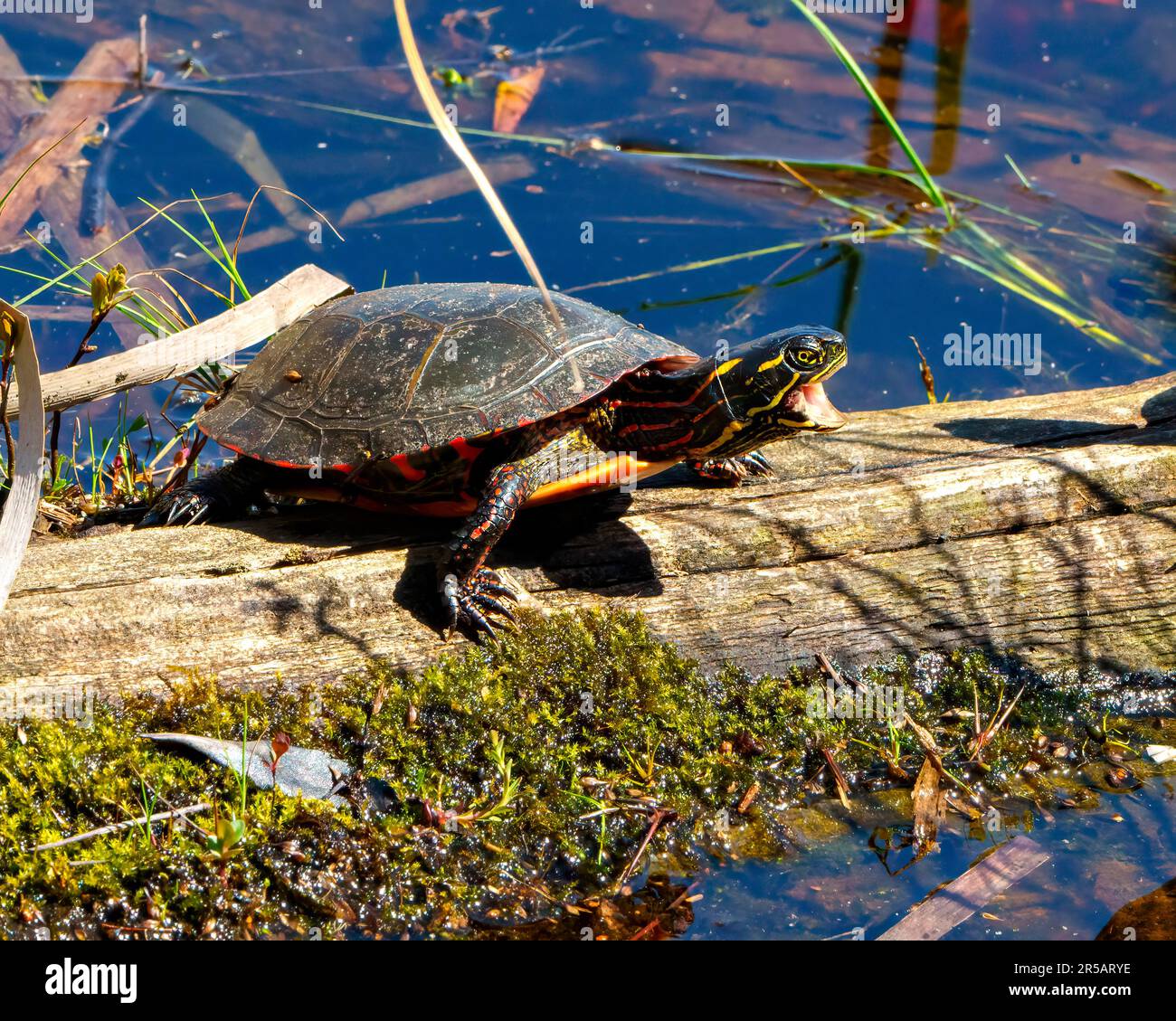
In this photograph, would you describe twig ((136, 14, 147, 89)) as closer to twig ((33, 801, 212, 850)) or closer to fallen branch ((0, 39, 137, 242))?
fallen branch ((0, 39, 137, 242))

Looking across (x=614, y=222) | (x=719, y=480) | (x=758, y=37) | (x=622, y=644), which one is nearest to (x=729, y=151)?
(x=614, y=222)

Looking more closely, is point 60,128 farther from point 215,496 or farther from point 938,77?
point 938,77

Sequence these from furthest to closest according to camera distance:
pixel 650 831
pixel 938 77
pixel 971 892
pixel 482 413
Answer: pixel 938 77 < pixel 482 413 < pixel 650 831 < pixel 971 892

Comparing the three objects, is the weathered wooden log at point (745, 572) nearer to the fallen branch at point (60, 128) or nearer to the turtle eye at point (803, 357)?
the turtle eye at point (803, 357)

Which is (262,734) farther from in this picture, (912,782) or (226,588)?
(912,782)

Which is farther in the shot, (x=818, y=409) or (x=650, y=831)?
(x=818, y=409)

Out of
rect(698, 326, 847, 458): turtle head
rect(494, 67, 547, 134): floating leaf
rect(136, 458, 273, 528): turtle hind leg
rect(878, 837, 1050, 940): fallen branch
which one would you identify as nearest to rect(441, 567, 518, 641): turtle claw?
rect(698, 326, 847, 458): turtle head

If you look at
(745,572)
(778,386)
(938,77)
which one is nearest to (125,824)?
(745,572)
